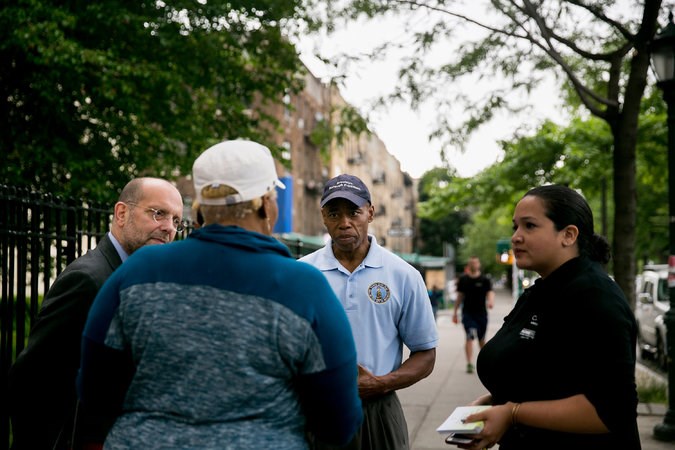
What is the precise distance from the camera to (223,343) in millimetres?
2146

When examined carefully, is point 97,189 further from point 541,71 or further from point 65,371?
point 65,371

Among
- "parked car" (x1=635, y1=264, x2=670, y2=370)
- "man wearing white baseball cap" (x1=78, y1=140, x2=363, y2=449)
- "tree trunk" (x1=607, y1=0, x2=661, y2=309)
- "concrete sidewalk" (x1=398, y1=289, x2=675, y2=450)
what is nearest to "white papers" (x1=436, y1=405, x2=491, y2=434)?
"man wearing white baseball cap" (x1=78, y1=140, x2=363, y2=449)

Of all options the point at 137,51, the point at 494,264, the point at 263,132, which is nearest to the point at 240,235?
the point at 137,51

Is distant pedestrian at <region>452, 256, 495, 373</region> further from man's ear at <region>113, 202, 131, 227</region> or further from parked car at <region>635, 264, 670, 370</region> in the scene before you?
man's ear at <region>113, 202, 131, 227</region>

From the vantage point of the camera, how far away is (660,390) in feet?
36.2

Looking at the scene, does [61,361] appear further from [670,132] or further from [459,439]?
[670,132]

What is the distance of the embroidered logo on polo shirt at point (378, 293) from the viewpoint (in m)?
3.81

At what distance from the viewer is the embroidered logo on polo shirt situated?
381 cm

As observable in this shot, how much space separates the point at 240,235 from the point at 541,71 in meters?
11.4

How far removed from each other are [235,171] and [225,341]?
496 millimetres

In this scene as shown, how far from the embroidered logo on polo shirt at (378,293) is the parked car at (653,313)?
13600mm

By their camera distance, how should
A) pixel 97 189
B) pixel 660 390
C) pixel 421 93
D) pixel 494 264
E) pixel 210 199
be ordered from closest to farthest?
pixel 210 199
pixel 660 390
pixel 421 93
pixel 97 189
pixel 494 264

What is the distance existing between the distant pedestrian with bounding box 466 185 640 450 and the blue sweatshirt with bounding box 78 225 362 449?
823mm

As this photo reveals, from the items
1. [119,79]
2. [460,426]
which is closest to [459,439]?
[460,426]
